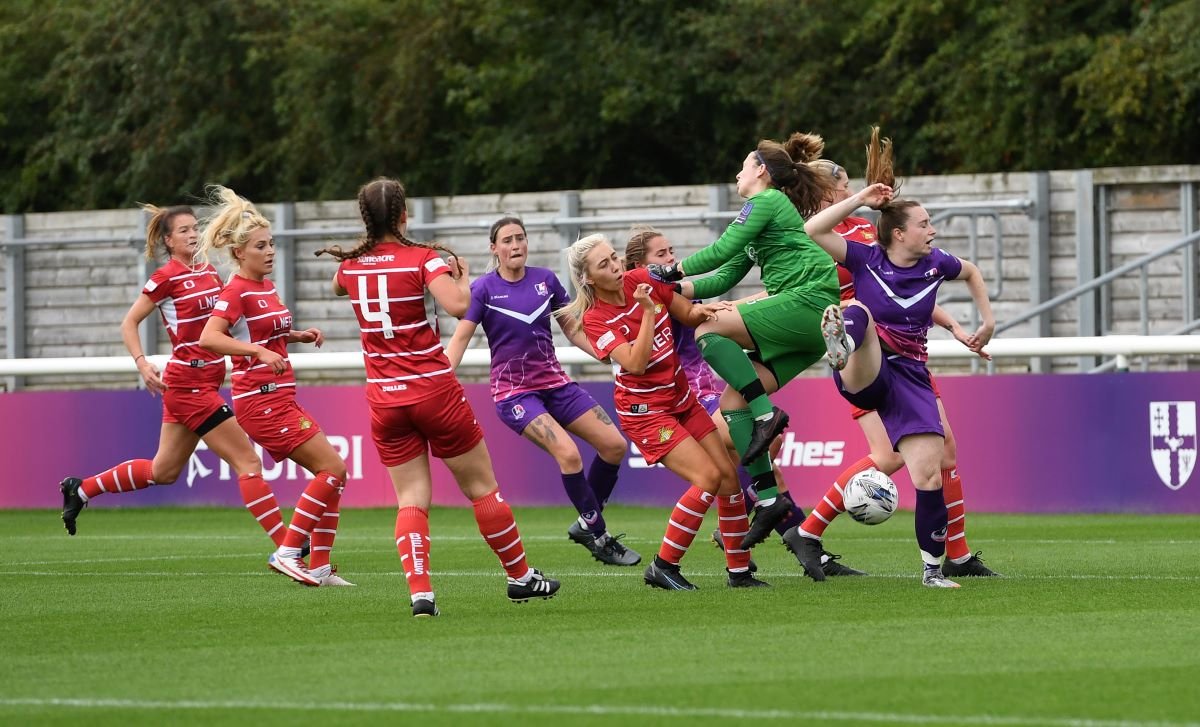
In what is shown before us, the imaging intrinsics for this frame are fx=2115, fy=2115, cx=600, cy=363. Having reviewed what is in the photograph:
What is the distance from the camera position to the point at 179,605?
390 inches

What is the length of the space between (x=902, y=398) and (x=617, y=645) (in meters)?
2.57

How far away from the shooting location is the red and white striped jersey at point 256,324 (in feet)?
35.5

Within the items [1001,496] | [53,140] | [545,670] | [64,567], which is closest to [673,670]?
[545,670]

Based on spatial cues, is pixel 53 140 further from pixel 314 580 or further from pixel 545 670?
pixel 545 670

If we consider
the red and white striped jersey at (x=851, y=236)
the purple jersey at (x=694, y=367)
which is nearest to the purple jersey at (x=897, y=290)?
the red and white striped jersey at (x=851, y=236)

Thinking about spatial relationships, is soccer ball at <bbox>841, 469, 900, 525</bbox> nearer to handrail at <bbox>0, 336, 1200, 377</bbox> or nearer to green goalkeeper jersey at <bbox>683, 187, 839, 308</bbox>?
green goalkeeper jersey at <bbox>683, 187, 839, 308</bbox>

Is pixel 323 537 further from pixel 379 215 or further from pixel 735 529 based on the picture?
pixel 379 215

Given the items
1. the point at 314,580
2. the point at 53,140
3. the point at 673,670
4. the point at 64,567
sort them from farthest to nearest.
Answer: the point at 53,140 < the point at 64,567 < the point at 314,580 < the point at 673,670

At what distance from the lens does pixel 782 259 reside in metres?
10.1

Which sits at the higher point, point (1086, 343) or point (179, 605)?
point (1086, 343)

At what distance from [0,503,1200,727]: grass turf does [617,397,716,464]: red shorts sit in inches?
27.2

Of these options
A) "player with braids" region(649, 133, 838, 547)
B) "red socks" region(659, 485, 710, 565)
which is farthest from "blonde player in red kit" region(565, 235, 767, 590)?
"player with braids" region(649, 133, 838, 547)

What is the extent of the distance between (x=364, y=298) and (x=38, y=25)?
24.8m

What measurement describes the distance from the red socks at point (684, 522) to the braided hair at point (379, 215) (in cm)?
191
